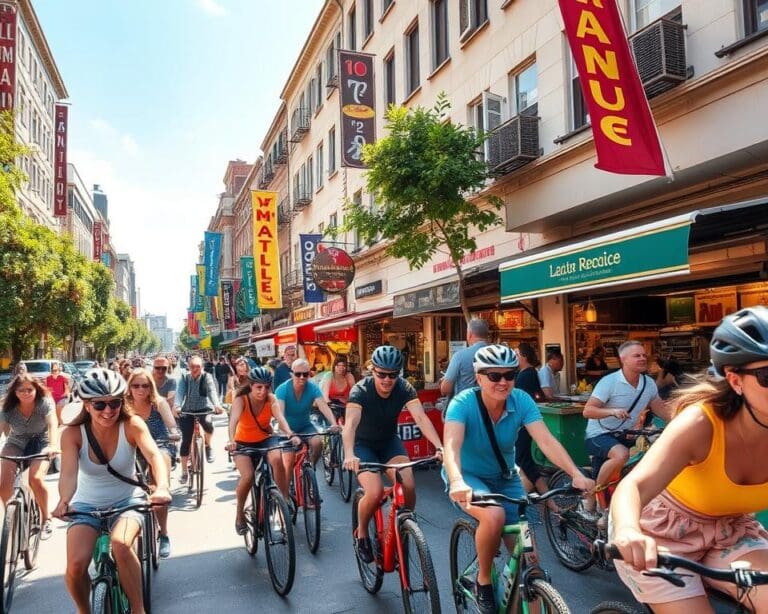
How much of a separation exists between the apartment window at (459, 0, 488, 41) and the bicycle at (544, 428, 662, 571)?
41.6 ft

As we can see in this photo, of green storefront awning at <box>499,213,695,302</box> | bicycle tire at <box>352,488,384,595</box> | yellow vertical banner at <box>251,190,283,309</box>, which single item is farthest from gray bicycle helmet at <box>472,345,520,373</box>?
yellow vertical banner at <box>251,190,283,309</box>

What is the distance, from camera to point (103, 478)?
400cm

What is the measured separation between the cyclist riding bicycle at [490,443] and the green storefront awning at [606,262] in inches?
145

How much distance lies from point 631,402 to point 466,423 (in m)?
2.31

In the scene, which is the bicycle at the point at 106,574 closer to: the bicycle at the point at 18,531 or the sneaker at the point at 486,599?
the bicycle at the point at 18,531

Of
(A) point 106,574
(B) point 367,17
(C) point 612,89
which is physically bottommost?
(A) point 106,574

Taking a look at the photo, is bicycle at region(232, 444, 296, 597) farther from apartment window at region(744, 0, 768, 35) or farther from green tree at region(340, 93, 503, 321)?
apartment window at region(744, 0, 768, 35)

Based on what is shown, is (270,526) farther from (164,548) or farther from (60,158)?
(60,158)

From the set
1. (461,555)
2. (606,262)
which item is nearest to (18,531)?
(461,555)

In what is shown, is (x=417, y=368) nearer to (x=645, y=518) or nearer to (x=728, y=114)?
(x=728, y=114)

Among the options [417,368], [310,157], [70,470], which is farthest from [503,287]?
[310,157]

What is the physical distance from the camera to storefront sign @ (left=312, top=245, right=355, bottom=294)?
66.4ft

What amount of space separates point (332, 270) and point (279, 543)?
15.4m

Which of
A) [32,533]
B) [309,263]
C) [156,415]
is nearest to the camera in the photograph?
[32,533]
